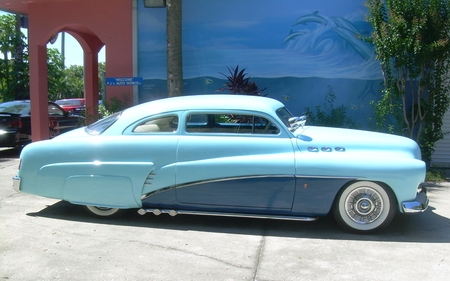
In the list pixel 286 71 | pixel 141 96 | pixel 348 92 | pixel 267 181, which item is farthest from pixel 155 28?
pixel 267 181

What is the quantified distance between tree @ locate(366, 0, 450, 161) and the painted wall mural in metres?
0.80

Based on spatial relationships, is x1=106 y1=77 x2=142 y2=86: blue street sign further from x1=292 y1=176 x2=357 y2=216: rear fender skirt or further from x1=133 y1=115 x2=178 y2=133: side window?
x1=292 y1=176 x2=357 y2=216: rear fender skirt

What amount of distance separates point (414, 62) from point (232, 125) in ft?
15.1

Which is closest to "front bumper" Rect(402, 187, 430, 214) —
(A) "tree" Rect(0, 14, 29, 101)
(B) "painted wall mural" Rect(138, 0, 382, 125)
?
(B) "painted wall mural" Rect(138, 0, 382, 125)

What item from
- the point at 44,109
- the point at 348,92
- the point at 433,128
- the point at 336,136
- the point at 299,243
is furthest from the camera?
the point at 44,109

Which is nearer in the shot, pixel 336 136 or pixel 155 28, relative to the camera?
pixel 336 136

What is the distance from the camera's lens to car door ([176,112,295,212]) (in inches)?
195

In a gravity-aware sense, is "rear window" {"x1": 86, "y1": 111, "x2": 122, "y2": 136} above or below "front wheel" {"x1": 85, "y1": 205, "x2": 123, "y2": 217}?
above

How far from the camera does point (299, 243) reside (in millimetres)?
4797

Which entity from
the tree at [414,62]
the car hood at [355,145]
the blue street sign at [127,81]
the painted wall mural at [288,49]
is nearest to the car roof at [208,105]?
the car hood at [355,145]

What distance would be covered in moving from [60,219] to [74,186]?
Answer: 0.59 m

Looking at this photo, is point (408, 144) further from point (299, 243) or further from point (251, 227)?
point (251, 227)

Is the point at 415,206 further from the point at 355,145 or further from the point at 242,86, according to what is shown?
the point at 242,86

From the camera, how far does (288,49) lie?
32.3ft
